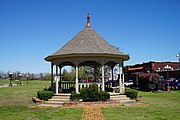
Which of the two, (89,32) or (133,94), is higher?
(89,32)

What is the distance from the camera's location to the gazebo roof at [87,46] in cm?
1766

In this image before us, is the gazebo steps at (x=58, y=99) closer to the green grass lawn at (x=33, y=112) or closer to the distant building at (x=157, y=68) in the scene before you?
the green grass lawn at (x=33, y=112)

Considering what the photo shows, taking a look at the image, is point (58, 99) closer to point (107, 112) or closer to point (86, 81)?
point (107, 112)

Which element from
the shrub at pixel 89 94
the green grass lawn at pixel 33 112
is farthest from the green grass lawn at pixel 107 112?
the shrub at pixel 89 94

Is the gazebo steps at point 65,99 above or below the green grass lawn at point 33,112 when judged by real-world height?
above

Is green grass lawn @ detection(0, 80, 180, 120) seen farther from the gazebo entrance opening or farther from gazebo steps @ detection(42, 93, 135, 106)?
the gazebo entrance opening

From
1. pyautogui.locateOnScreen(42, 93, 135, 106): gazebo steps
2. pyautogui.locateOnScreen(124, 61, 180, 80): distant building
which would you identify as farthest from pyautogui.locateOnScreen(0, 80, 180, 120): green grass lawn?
pyautogui.locateOnScreen(124, 61, 180, 80): distant building

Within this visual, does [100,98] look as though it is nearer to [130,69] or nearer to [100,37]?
[100,37]

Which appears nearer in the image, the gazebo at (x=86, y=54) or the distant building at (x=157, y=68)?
the gazebo at (x=86, y=54)

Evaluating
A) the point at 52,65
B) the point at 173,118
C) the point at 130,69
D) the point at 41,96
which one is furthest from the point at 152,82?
the point at 130,69

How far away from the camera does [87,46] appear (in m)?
18.5

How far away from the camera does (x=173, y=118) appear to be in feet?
35.1

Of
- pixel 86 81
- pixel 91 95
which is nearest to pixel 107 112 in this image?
pixel 91 95

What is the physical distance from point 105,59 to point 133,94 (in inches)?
131
